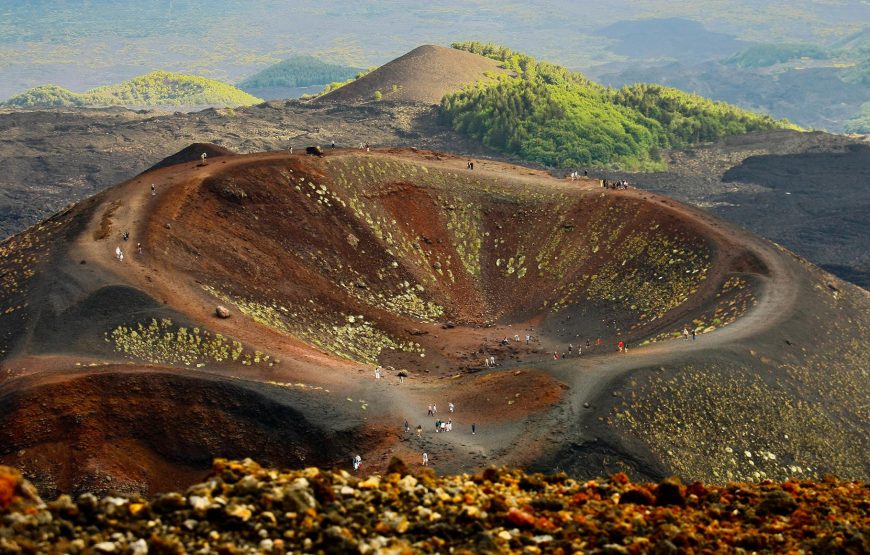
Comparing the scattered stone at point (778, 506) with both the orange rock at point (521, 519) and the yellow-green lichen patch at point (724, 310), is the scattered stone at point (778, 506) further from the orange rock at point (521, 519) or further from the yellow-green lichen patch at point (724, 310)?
Result: the yellow-green lichen patch at point (724, 310)

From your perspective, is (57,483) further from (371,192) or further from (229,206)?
(371,192)

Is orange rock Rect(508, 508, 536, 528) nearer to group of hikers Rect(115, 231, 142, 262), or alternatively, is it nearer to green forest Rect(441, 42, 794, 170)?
group of hikers Rect(115, 231, 142, 262)

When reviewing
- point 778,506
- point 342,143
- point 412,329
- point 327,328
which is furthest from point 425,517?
point 342,143

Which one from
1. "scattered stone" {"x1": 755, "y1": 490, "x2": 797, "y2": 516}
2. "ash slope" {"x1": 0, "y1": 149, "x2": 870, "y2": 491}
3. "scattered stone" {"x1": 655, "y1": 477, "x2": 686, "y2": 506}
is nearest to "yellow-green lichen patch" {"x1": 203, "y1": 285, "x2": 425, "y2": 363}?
"ash slope" {"x1": 0, "y1": 149, "x2": 870, "y2": 491}

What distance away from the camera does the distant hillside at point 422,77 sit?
178m

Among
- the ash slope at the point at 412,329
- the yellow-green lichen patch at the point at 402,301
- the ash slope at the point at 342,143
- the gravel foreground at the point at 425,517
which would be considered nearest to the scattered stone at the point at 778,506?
the gravel foreground at the point at 425,517

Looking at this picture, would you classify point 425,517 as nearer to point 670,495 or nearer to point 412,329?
point 670,495

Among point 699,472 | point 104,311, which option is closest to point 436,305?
point 104,311

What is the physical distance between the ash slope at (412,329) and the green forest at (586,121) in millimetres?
63073

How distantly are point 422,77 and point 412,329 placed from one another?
118 metres

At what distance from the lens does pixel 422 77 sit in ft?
601

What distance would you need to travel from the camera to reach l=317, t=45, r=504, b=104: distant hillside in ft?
583

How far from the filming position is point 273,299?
66375 millimetres

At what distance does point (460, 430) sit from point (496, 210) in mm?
35776
